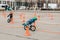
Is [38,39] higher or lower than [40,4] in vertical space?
higher

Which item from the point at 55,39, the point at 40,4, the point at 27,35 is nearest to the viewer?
the point at 55,39

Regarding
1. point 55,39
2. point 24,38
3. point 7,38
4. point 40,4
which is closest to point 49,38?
point 55,39

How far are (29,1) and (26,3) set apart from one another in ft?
6.13

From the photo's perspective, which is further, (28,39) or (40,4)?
(40,4)

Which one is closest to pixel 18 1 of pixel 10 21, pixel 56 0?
pixel 56 0

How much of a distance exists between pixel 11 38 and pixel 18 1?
93.7 m

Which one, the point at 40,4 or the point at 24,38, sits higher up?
the point at 24,38

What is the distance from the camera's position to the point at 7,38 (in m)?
14.9

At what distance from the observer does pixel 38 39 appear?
14609 mm

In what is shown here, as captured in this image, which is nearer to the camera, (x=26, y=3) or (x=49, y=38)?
(x=49, y=38)

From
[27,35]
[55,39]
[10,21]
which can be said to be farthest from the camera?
[10,21]

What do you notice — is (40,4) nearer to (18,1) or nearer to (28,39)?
(18,1)

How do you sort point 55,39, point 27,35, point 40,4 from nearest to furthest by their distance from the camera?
point 55,39 → point 27,35 → point 40,4

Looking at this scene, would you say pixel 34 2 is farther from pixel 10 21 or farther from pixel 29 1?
pixel 10 21
